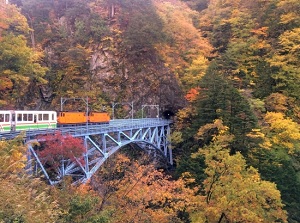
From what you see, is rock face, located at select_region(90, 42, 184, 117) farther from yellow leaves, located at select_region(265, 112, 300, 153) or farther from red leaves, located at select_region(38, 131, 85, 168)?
red leaves, located at select_region(38, 131, 85, 168)

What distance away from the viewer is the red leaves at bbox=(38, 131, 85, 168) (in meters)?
13.8

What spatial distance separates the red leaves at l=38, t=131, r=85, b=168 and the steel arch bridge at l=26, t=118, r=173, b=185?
0.30m

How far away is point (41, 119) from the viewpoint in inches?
750

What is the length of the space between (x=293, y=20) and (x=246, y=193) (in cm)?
2230

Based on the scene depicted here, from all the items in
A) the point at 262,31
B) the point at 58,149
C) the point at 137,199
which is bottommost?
the point at 137,199

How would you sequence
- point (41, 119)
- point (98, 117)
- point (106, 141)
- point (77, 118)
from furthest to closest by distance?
point (98, 117), point (77, 118), point (106, 141), point (41, 119)

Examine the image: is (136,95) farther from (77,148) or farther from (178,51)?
(77,148)

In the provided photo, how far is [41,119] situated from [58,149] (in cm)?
604

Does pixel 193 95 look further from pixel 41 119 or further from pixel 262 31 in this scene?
pixel 41 119

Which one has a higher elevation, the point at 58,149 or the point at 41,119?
the point at 41,119

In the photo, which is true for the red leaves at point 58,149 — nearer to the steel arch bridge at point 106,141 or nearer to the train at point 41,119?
the steel arch bridge at point 106,141

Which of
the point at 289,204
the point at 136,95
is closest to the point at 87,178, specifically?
the point at 289,204

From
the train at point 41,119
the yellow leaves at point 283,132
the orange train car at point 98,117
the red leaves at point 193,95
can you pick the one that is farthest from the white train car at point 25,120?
the yellow leaves at point 283,132

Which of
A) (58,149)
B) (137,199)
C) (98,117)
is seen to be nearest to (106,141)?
(98,117)
